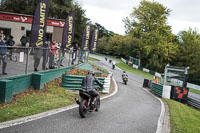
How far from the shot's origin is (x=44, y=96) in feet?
33.5

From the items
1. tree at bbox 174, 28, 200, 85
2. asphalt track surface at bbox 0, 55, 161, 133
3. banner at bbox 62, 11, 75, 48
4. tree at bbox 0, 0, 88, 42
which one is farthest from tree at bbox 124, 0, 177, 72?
asphalt track surface at bbox 0, 55, 161, 133

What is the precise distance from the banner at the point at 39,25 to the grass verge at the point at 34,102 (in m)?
2.45

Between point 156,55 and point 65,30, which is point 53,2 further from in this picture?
point 65,30

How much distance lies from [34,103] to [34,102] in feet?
0.31

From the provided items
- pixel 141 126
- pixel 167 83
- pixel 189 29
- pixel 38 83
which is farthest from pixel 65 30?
pixel 189 29

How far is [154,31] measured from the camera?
53.4 m

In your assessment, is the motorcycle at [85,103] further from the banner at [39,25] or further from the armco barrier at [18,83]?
the banner at [39,25]

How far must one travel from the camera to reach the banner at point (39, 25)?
1211 centimetres

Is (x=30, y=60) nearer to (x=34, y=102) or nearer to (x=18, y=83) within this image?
(x=18, y=83)

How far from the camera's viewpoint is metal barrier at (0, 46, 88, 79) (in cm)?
877

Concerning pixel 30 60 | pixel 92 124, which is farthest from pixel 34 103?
pixel 92 124

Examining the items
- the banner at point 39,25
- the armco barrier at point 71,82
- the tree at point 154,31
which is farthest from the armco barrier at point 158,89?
the tree at point 154,31

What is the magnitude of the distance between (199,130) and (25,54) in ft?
25.8

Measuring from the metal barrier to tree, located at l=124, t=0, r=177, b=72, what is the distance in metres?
39.7
